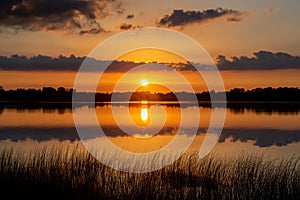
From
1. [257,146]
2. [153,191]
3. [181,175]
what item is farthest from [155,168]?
[257,146]

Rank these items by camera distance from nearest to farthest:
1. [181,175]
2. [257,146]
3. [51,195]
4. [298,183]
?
[51,195]
[298,183]
[181,175]
[257,146]

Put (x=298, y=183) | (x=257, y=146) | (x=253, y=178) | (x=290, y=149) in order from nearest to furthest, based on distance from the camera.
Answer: (x=298, y=183) < (x=253, y=178) < (x=290, y=149) < (x=257, y=146)

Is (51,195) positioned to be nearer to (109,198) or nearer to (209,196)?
(109,198)

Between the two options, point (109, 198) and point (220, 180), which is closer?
point (109, 198)

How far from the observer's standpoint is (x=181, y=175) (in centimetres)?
1182

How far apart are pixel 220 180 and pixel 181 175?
104 cm

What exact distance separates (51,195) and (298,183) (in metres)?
5.24

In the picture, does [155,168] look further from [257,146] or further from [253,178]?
[257,146]

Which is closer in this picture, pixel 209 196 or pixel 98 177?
pixel 209 196

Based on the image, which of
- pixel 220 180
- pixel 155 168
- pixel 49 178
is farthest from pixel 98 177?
pixel 220 180

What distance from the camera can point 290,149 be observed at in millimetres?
20891

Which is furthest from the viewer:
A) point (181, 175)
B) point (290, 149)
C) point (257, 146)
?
point (257, 146)

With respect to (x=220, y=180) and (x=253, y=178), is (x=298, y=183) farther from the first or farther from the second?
(x=220, y=180)

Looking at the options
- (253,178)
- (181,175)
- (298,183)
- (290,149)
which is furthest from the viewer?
(290,149)
